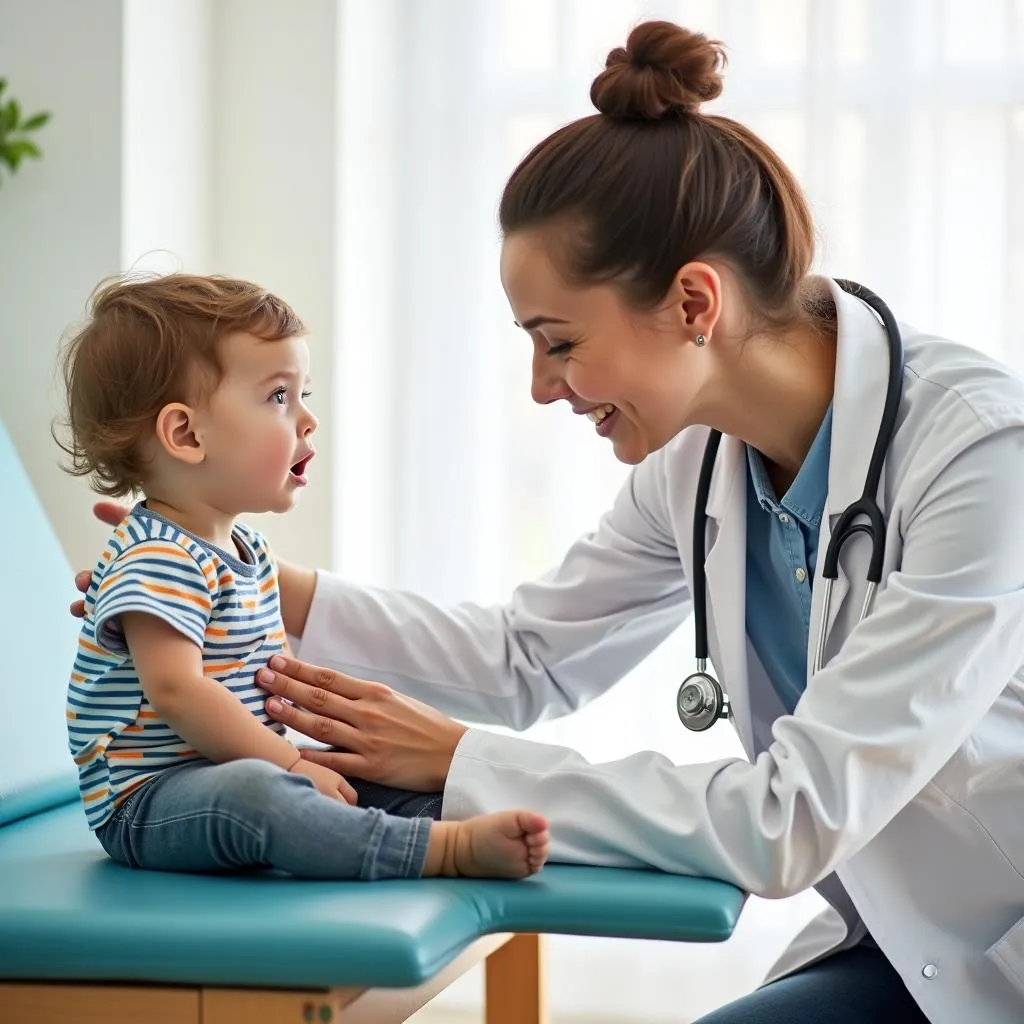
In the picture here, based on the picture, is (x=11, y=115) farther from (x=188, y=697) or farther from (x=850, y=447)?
(x=850, y=447)

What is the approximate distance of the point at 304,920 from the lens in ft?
3.30

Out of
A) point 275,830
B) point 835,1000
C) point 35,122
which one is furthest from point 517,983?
point 35,122

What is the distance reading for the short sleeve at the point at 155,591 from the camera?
121 centimetres

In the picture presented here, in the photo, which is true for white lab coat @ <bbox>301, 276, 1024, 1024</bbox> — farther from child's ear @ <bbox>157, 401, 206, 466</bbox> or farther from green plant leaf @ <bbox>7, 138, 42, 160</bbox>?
green plant leaf @ <bbox>7, 138, 42, 160</bbox>

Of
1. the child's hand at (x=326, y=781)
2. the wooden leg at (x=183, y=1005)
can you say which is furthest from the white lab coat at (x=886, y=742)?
the wooden leg at (x=183, y=1005)

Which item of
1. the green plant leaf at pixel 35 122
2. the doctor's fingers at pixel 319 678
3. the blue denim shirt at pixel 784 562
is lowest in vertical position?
the doctor's fingers at pixel 319 678

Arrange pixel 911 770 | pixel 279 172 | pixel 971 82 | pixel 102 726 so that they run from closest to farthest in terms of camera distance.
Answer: pixel 911 770 < pixel 102 726 < pixel 971 82 < pixel 279 172

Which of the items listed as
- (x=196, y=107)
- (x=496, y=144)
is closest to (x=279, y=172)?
(x=196, y=107)

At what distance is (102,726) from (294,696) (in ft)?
0.61

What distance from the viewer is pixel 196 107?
2486 millimetres

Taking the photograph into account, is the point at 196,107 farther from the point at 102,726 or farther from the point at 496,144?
the point at 102,726

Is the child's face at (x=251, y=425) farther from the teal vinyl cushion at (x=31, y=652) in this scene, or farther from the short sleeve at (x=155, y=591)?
the teal vinyl cushion at (x=31, y=652)

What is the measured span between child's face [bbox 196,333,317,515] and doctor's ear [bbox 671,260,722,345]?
1.32 ft

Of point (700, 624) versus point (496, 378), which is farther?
point (496, 378)
